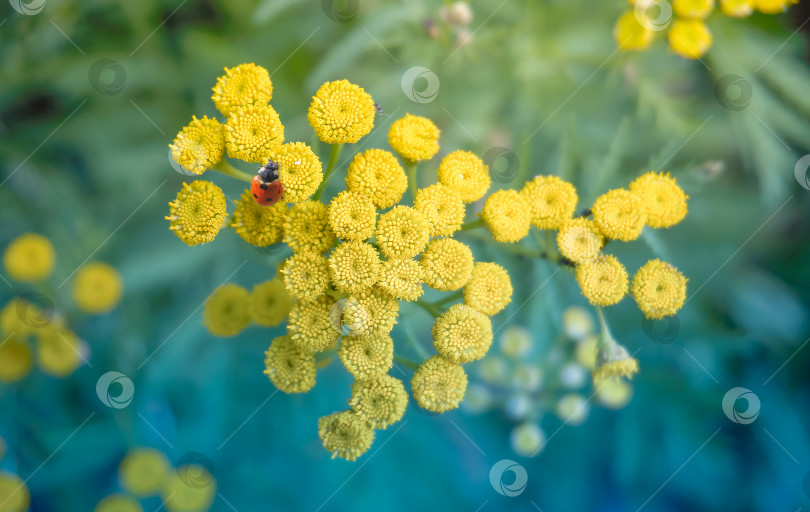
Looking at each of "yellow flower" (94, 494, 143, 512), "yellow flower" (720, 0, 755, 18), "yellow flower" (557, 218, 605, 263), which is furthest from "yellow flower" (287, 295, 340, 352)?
"yellow flower" (720, 0, 755, 18)

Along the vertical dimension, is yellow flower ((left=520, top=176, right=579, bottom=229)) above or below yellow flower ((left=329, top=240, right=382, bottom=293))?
above

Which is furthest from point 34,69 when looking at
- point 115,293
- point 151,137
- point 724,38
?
point 724,38

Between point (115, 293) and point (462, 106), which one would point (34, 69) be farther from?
point (462, 106)

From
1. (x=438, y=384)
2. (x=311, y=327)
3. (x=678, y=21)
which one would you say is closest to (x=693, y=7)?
(x=678, y=21)

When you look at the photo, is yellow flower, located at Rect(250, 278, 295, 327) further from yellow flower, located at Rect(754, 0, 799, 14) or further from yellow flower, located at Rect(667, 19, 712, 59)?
yellow flower, located at Rect(754, 0, 799, 14)

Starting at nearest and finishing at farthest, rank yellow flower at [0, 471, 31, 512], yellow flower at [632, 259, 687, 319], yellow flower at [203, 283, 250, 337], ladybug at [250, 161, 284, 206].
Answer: ladybug at [250, 161, 284, 206] → yellow flower at [632, 259, 687, 319] → yellow flower at [203, 283, 250, 337] → yellow flower at [0, 471, 31, 512]

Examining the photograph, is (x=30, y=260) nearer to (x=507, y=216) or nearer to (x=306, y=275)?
(x=306, y=275)

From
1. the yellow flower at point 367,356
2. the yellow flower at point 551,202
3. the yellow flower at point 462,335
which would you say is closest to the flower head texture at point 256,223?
the yellow flower at point 367,356
